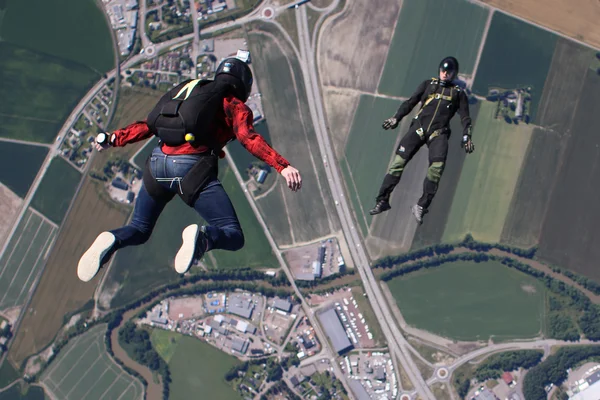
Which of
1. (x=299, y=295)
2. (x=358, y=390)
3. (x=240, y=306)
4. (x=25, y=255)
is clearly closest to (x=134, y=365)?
(x=240, y=306)

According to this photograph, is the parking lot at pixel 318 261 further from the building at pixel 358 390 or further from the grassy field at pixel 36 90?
the grassy field at pixel 36 90

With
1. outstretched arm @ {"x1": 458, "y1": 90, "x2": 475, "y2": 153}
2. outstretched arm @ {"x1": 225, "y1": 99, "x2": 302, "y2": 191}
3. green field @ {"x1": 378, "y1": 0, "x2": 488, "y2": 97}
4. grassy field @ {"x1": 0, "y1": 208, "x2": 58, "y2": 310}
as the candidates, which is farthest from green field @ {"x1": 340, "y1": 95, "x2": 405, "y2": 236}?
outstretched arm @ {"x1": 225, "y1": 99, "x2": 302, "y2": 191}

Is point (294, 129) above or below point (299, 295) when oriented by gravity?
above

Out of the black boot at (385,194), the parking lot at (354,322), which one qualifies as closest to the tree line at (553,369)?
the parking lot at (354,322)

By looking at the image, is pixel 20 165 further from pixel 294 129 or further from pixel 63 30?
pixel 294 129

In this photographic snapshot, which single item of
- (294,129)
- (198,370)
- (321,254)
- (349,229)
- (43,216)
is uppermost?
(294,129)

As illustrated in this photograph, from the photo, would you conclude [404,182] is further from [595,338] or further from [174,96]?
[174,96]
